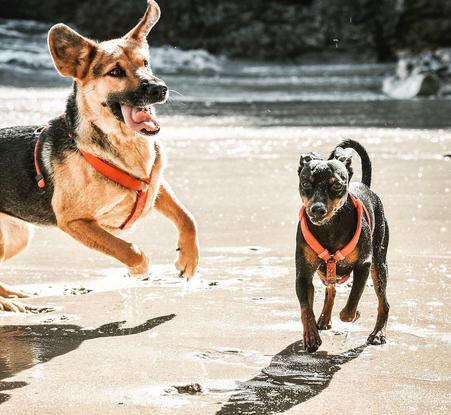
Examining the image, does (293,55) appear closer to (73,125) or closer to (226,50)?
(226,50)

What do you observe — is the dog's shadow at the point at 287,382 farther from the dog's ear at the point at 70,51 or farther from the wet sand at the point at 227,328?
the dog's ear at the point at 70,51

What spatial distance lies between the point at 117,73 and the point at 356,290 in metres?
1.70

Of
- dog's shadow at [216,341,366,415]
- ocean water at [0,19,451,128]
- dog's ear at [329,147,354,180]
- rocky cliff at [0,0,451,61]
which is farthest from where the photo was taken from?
rocky cliff at [0,0,451,61]

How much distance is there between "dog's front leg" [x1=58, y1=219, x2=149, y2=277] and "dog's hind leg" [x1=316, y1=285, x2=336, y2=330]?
100 cm

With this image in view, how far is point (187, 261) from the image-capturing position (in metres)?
5.13

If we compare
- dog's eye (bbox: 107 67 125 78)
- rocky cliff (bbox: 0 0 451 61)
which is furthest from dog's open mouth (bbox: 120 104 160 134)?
rocky cliff (bbox: 0 0 451 61)

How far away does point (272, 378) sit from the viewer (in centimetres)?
384

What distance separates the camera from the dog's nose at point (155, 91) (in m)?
4.79

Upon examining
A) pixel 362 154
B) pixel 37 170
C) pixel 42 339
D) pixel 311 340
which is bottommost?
pixel 42 339

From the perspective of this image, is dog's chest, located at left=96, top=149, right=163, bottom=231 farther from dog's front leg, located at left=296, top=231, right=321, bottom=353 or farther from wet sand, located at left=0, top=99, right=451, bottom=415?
dog's front leg, located at left=296, top=231, right=321, bottom=353

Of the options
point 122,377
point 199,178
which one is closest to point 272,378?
point 122,377

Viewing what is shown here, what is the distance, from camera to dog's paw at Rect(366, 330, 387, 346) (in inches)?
166

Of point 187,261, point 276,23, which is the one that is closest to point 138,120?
point 187,261

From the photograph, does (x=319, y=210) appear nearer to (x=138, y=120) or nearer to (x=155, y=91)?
(x=155, y=91)
